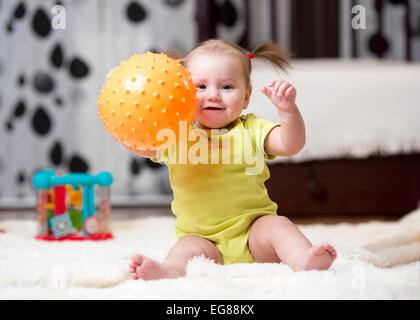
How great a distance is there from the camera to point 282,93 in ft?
2.55

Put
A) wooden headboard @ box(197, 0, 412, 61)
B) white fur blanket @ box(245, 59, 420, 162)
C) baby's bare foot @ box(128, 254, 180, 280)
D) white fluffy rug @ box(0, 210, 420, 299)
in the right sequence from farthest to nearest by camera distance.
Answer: wooden headboard @ box(197, 0, 412, 61) < white fur blanket @ box(245, 59, 420, 162) < baby's bare foot @ box(128, 254, 180, 280) < white fluffy rug @ box(0, 210, 420, 299)

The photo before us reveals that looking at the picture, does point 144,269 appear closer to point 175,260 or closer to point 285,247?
point 175,260

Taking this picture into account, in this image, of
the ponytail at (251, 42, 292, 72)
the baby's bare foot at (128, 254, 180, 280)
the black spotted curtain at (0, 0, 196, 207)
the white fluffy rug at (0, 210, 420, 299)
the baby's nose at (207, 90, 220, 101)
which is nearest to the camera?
the white fluffy rug at (0, 210, 420, 299)

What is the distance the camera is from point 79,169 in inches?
104

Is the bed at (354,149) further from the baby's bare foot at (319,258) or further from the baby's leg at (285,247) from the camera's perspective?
the baby's bare foot at (319,258)

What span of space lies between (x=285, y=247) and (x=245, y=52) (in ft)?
1.24

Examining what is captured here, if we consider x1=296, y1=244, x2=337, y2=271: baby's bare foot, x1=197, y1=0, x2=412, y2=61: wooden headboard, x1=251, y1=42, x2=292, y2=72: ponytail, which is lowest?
x1=296, y1=244, x2=337, y2=271: baby's bare foot

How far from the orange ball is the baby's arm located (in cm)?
14

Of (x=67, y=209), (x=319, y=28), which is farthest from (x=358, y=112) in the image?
(x=319, y=28)

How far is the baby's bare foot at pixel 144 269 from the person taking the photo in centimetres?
70

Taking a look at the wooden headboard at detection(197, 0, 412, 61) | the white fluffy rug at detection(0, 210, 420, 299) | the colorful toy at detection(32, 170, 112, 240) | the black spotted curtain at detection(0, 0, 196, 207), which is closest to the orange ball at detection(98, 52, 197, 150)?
the white fluffy rug at detection(0, 210, 420, 299)

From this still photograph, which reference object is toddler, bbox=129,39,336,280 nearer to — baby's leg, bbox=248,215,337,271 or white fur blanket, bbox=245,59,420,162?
baby's leg, bbox=248,215,337,271

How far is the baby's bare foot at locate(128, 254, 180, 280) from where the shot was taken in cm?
70

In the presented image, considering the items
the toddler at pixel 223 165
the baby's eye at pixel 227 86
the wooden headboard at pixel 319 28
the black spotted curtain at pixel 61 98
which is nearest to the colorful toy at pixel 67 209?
the toddler at pixel 223 165
